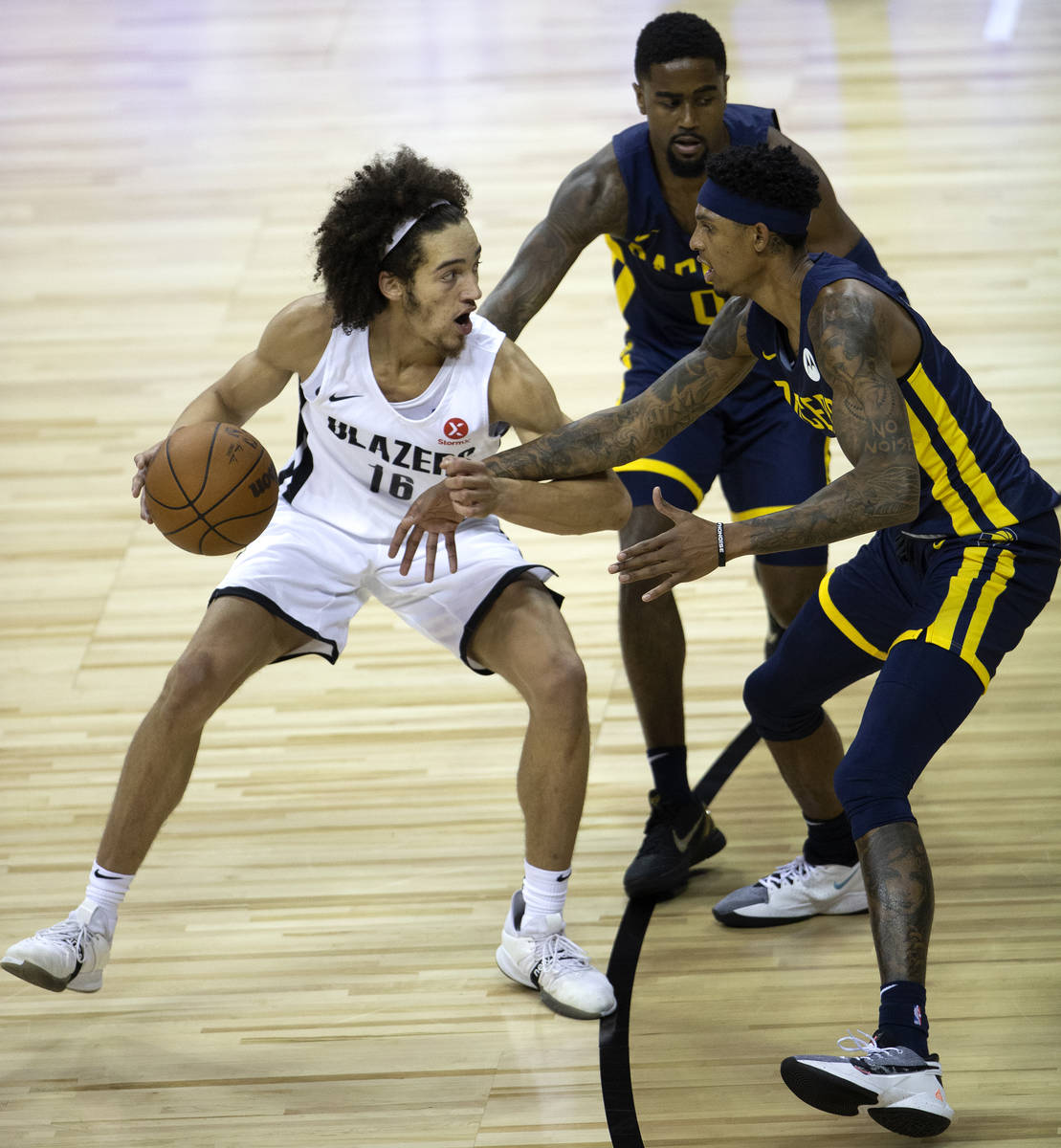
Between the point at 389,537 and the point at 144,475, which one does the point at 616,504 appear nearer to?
the point at 389,537

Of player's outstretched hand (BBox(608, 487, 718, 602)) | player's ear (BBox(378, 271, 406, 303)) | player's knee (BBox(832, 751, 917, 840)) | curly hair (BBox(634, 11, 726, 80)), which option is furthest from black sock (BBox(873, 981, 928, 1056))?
curly hair (BBox(634, 11, 726, 80))

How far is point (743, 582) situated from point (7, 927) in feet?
8.37

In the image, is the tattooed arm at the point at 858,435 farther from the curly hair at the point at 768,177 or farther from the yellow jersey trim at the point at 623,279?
the yellow jersey trim at the point at 623,279

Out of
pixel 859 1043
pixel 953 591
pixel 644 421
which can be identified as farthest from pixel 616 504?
pixel 859 1043

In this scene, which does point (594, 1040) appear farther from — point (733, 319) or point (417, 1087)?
point (733, 319)

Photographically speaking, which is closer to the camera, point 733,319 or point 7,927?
point 733,319

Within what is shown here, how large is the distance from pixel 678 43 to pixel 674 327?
718 mm

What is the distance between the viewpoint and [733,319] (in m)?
3.59

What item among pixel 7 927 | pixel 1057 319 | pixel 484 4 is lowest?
pixel 7 927

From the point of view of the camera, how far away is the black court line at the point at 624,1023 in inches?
129

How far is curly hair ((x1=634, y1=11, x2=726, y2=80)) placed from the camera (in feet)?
13.3

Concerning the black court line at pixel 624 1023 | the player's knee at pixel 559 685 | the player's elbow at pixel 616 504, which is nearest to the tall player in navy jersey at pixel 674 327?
the black court line at pixel 624 1023

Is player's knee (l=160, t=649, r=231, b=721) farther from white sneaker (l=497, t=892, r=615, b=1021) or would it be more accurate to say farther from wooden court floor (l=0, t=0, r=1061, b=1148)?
white sneaker (l=497, t=892, r=615, b=1021)

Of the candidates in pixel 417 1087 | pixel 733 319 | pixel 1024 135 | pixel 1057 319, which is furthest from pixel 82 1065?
pixel 1024 135
